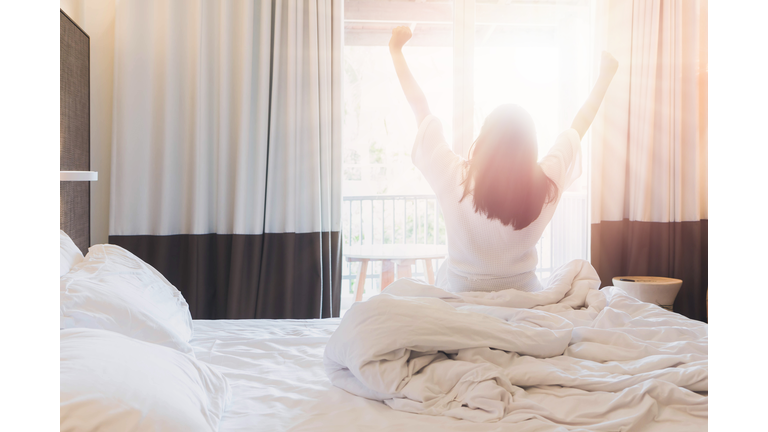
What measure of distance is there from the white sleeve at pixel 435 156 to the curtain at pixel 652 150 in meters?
1.78

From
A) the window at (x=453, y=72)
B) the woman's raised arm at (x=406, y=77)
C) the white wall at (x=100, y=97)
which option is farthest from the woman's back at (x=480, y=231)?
the white wall at (x=100, y=97)

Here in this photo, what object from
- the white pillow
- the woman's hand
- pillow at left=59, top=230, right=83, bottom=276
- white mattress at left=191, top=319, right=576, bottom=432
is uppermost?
the woman's hand

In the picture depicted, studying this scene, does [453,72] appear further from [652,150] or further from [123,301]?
[123,301]

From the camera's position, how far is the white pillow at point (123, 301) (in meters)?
1.09

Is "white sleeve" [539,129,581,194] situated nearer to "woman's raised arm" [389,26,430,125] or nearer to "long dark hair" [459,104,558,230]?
"long dark hair" [459,104,558,230]

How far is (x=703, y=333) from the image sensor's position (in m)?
1.30

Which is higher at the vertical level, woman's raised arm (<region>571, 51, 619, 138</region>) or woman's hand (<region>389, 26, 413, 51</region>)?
woman's hand (<region>389, 26, 413, 51</region>)

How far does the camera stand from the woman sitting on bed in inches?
66.6

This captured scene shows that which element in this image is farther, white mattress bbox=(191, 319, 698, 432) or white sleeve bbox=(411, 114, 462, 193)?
white sleeve bbox=(411, 114, 462, 193)

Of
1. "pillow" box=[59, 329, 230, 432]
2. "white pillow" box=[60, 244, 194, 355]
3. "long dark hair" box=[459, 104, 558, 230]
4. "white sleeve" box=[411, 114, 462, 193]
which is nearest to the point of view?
"pillow" box=[59, 329, 230, 432]

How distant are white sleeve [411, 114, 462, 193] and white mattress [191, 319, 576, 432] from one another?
689 millimetres

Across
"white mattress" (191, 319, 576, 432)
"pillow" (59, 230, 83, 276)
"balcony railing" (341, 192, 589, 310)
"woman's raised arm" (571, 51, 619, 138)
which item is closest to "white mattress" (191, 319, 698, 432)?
"white mattress" (191, 319, 576, 432)
